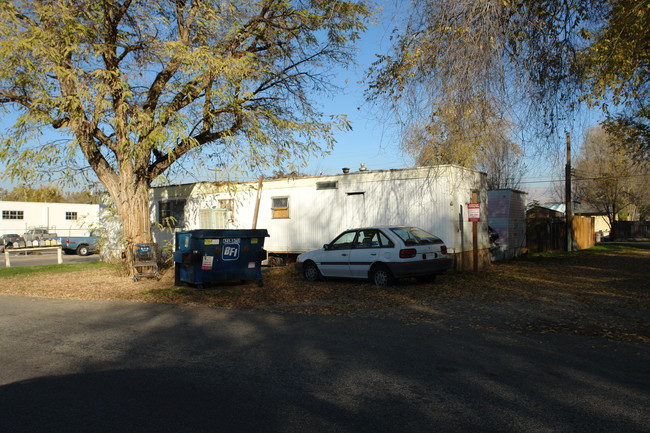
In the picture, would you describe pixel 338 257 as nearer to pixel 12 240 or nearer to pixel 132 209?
pixel 132 209

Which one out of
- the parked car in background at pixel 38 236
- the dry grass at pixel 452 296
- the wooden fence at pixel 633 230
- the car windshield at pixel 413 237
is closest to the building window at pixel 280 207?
the dry grass at pixel 452 296

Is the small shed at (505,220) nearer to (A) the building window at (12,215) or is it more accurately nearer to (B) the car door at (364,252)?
(B) the car door at (364,252)

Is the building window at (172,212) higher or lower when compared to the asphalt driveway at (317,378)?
higher

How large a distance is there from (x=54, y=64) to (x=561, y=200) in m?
57.5

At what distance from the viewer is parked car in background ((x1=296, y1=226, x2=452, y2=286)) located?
12.3 m

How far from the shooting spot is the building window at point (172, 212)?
21344 millimetres

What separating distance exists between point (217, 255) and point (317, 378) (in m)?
7.72

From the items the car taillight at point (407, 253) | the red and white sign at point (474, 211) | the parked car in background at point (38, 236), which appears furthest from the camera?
the parked car in background at point (38, 236)

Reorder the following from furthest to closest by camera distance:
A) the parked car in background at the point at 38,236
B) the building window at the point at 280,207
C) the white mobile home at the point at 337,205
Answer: the parked car in background at the point at 38,236, the building window at the point at 280,207, the white mobile home at the point at 337,205

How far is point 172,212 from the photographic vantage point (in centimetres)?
2181

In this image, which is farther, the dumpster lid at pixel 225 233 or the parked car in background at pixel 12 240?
the parked car in background at pixel 12 240

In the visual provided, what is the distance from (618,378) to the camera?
5266 mm

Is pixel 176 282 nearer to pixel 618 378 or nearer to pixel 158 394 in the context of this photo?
pixel 158 394

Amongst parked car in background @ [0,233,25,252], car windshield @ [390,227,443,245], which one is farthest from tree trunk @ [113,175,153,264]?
parked car in background @ [0,233,25,252]
